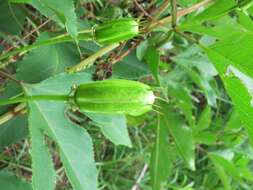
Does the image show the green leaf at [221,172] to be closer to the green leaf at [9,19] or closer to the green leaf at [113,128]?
the green leaf at [113,128]

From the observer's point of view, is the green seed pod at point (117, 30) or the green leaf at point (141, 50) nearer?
the green seed pod at point (117, 30)

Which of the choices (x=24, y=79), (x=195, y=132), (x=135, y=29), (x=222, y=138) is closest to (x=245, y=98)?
(x=135, y=29)

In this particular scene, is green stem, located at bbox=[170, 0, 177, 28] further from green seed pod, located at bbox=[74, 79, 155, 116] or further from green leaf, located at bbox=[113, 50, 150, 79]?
green seed pod, located at bbox=[74, 79, 155, 116]

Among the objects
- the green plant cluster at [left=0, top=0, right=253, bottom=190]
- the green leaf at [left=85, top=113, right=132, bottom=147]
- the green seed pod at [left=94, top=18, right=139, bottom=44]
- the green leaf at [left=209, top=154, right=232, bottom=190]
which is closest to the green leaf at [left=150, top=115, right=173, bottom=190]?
the green plant cluster at [left=0, top=0, right=253, bottom=190]

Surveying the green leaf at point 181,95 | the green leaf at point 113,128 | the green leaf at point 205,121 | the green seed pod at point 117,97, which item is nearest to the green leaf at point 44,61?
the green leaf at point 113,128

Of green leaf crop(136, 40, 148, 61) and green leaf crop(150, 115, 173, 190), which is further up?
green leaf crop(136, 40, 148, 61)

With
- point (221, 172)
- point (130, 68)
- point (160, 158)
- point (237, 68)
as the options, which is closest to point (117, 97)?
point (237, 68)

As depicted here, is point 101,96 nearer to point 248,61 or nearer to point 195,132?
point 248,61
